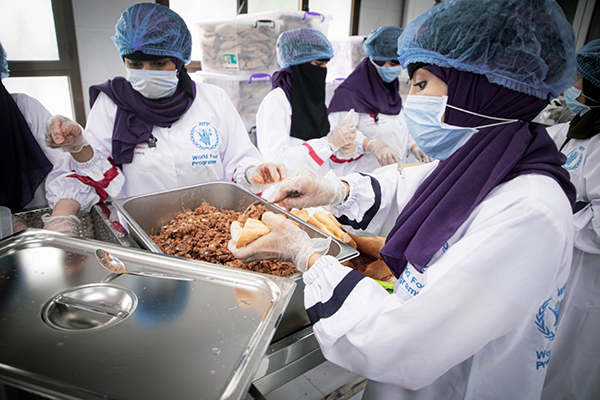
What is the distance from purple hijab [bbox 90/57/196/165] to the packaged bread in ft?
3.46

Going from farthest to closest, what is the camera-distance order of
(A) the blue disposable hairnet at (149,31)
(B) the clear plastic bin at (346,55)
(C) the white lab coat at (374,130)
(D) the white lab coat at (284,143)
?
(B) the clear plastic bin at (346,55) < (C) the white lab coat at (374,130) < (D) the white lab coat at (284,143) < (A) the blue disposable hairnet at (149,31)

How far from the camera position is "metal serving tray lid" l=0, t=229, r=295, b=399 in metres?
0.57

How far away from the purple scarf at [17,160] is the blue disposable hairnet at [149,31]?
71 centimetres

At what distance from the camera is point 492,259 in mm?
781

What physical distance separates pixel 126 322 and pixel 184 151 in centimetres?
150

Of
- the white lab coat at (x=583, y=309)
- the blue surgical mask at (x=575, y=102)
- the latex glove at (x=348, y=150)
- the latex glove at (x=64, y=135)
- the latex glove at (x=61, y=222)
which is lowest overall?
the white lab coat at (x=583, y=309)

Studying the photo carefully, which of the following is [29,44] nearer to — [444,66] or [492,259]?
[444,66]

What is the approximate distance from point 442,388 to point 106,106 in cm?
215

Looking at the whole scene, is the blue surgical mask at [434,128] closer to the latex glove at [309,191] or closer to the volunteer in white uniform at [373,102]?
the latex glove at [309,191]

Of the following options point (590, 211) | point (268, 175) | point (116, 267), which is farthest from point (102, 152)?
point (590, 211)

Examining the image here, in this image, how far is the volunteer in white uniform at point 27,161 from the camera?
1812 mm

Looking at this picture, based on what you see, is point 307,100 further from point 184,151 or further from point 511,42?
point 511,42

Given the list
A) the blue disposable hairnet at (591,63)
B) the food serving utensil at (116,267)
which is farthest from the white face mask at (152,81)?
the blue disposable hairnet at (591,63)

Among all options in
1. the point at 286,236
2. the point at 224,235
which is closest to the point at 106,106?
the point at 224,235
